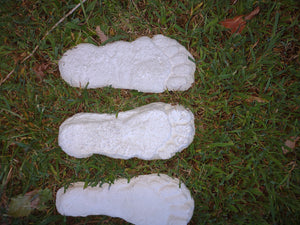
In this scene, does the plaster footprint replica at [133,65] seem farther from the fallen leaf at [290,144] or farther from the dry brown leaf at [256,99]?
the fallen leaf at [290,144]

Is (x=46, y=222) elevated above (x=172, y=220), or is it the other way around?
(x=172, y=220)

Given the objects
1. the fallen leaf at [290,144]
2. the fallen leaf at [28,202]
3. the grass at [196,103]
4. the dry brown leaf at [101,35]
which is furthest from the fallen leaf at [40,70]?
the fallen leaf at [290,144]

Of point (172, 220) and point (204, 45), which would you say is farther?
point (204, 45)

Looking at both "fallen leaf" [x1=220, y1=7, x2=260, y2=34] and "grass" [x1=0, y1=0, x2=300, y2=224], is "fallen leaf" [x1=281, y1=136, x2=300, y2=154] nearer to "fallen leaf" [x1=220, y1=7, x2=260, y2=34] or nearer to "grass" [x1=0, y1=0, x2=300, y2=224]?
"grass" [x1=0, y1=0, x2=300, y2=224]

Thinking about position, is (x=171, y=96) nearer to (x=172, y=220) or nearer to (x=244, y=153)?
(x=244, y=153)

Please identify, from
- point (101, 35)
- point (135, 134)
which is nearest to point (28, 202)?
point (135, 134)

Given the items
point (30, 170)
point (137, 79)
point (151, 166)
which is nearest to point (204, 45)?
point (137, 79)
